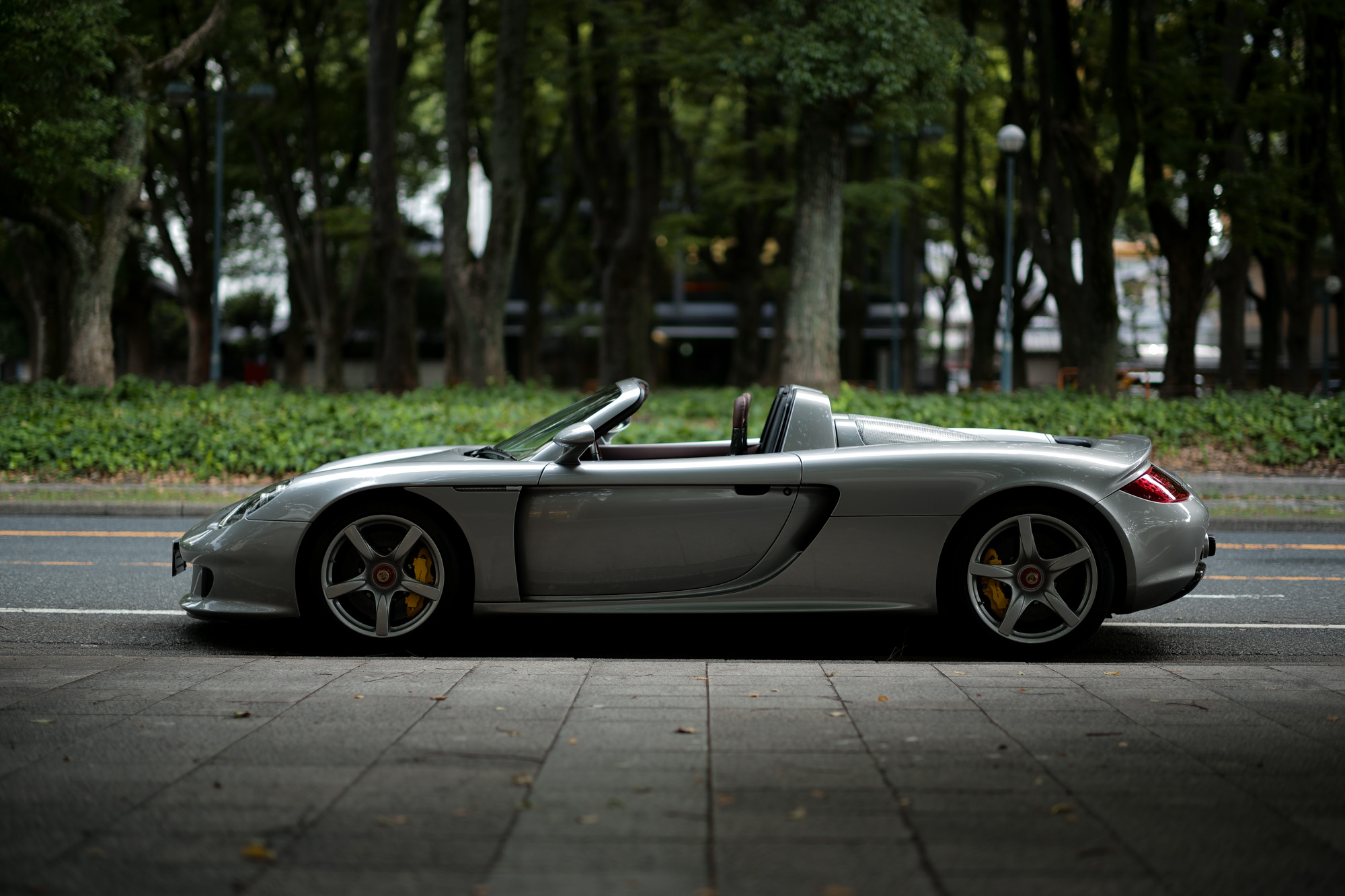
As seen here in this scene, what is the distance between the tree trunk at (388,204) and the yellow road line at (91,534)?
1126cm

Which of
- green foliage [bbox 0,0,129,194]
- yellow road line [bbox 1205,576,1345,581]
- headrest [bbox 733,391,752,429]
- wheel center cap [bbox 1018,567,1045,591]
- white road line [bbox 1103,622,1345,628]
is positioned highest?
green foliage [bbox 0,0,129,194]

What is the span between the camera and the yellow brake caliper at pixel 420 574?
15.9 feet

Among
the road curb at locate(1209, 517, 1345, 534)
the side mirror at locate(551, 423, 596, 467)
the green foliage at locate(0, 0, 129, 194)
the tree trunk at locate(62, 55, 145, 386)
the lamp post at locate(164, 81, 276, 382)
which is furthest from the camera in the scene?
the lamp post at locate(164, 81, 276, 382)

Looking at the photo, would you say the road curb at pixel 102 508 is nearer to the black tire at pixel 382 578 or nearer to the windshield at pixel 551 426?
the windshield at pixel 551 426

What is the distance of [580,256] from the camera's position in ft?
128

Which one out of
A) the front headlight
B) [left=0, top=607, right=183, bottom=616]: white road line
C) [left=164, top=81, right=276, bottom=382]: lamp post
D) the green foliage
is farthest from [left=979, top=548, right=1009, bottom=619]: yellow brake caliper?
[left=164, top=81, right=276, bottom=382]: lamp post

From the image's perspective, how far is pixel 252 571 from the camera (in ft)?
15.9

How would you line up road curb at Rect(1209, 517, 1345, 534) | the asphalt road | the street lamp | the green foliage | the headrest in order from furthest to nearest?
the street lamp
the green foliage
road curb at Rect(1209, 517, 1345, 534)
the headrest
the asphalt road

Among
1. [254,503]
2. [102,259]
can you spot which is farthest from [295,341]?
[254,503]

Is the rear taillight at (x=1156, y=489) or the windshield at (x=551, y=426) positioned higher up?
the windshield at (x=551, y=426)

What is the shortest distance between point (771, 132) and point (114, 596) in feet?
60.7

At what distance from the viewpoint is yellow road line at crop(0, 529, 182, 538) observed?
8.99 m

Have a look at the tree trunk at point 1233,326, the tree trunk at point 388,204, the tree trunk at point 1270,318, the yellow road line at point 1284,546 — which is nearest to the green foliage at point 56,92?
the tree trunk at point 388,204

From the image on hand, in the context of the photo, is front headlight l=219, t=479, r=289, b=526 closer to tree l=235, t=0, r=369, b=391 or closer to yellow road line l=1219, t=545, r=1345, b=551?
yellow road line l=1219, t=545, r=1345, b=551
